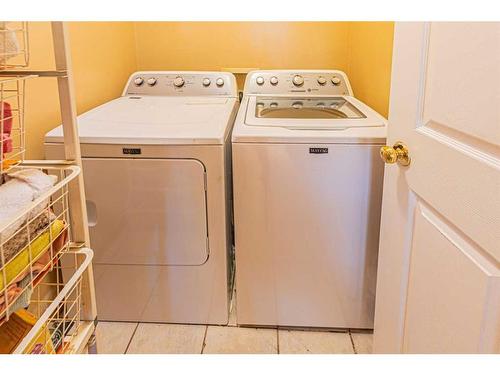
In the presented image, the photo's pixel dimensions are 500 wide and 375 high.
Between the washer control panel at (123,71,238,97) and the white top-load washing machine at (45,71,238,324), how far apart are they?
0.51 metres

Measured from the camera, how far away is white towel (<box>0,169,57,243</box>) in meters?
0.83

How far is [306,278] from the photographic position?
6.01 ft

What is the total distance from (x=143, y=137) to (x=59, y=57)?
26.3 inches

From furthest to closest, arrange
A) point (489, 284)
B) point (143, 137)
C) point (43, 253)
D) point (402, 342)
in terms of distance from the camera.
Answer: point (143, 137)
point (402, 342)
point (43, 253)
point (489, 284)

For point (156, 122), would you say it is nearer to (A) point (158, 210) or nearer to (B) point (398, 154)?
(A) point (158, 210)

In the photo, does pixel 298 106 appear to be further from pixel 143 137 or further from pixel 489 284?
pixel 489 284

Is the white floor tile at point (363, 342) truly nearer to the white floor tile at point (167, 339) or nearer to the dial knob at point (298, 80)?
the white floor tile at point (167, 339)

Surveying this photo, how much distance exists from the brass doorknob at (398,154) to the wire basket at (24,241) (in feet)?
2.59

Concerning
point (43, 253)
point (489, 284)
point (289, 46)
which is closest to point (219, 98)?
point (289, 46)

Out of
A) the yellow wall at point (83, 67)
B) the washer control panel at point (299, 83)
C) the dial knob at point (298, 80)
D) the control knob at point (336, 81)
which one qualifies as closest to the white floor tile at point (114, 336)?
the yellow wall at point (83, 67)

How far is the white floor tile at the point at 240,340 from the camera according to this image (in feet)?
5.85

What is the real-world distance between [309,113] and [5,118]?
1565 mm

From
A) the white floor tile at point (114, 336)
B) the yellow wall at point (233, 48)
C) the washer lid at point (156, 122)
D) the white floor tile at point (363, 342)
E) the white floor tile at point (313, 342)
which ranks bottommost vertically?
the white floor tile at point (313, 342)

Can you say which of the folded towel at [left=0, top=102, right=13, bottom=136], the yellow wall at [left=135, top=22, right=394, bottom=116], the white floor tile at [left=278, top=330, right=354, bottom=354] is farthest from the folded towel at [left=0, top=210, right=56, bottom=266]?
the yellow wall at [left=135, top=22, right=394, bottom=116]
